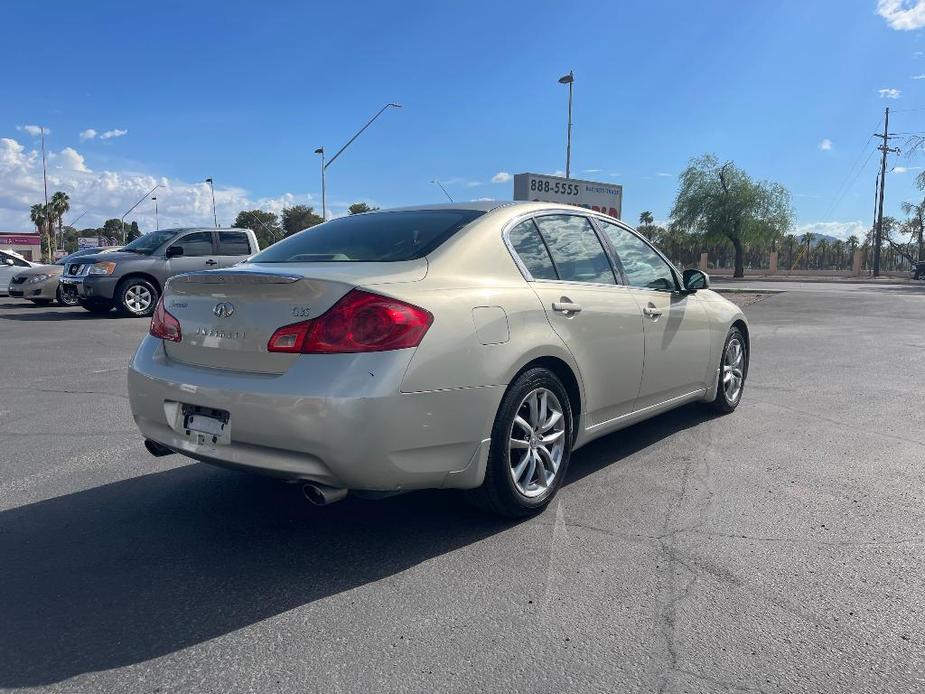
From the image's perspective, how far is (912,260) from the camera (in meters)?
62.7

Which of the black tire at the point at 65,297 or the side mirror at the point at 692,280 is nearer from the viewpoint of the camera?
the side mirror at the point at 692,280

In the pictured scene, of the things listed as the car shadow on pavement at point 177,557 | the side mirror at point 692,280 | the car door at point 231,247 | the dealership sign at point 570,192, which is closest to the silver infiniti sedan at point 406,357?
the car shadow on pavement at point 177,557

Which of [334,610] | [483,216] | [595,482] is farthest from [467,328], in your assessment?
[595,482]

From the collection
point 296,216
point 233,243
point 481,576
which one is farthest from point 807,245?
point 481,576

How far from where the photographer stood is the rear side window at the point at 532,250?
3.97 metres

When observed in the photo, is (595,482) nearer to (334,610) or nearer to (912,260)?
(334,610)

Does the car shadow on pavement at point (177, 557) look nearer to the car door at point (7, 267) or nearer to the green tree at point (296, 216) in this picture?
the car door at point (7, 267)

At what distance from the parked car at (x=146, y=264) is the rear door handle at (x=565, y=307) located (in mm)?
12340

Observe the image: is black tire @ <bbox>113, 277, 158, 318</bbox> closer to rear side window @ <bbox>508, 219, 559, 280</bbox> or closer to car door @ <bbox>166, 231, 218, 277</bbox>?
car door @ <bbox>166, 231, 218, 277</bbox>

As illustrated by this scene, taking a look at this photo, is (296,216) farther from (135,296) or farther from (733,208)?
(135,296)

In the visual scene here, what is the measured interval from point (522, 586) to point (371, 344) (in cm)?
121

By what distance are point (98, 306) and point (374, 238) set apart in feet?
43.3

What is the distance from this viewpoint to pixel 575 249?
4445 millimetres

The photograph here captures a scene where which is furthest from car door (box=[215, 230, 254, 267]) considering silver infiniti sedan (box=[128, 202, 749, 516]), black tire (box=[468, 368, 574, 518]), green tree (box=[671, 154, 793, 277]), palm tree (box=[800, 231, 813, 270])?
palm tree (box=[800, 231, 813, 270])
